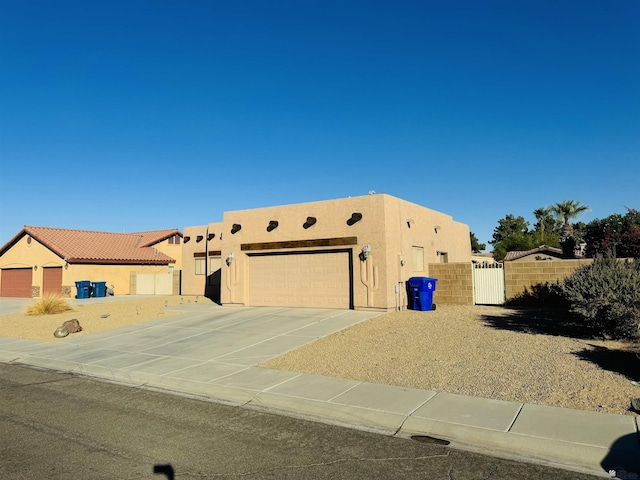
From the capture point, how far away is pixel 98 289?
3177cm

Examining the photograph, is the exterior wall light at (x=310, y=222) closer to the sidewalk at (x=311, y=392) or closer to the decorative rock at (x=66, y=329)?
the sidewalk at (x=311, y=392)

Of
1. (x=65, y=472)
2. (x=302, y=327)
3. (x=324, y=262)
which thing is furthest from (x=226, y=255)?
(x=65, y=472)

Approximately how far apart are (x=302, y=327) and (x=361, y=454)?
29.1 feet

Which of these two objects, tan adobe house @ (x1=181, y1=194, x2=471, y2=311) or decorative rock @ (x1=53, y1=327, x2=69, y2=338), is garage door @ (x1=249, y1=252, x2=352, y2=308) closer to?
tan adobe house @ (x1=181, y1=194, x2=471, y2=311)

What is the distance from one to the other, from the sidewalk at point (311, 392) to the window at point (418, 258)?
4.40m

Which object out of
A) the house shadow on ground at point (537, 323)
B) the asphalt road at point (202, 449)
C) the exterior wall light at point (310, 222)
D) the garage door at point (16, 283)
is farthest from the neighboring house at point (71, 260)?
the asphalt road at point (202, 449)

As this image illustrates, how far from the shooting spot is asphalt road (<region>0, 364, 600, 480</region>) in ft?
16.2

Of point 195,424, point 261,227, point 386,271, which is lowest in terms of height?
point 195,424

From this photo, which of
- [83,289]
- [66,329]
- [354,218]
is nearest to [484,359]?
[354,218]

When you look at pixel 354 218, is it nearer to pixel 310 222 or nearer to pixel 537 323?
pixel 310 222

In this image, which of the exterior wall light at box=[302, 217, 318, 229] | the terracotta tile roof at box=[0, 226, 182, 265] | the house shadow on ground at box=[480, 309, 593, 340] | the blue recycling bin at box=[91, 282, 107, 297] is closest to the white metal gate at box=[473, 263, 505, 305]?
the house shadow on ground at box=[480, 309, 593, 340]

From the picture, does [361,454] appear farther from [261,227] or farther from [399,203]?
[261,227]

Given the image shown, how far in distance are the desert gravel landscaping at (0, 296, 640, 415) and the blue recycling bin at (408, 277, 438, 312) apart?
Answer: 5.10 feet

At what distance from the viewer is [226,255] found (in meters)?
20.6
